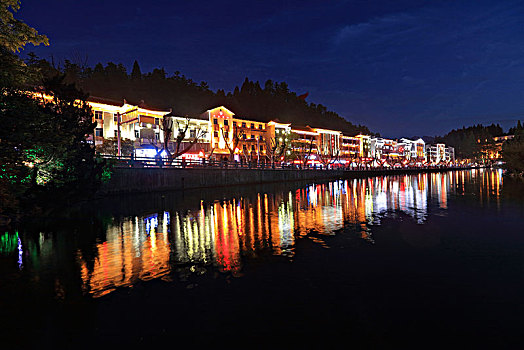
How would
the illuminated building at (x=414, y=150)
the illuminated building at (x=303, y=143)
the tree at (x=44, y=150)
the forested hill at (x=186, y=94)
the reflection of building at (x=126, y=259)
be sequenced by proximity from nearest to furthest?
the reflection of building at (x=126, y=259) < the tree at (x=44, y=150) < the forested hill at (x=186, y=94) < the illuminated building at (x=303, y=143) < the illuminated building at (x=414, y=150)

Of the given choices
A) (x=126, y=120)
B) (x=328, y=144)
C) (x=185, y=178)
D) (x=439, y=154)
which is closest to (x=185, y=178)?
(x=185, y=178)

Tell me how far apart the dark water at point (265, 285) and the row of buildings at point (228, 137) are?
2465 centimetres

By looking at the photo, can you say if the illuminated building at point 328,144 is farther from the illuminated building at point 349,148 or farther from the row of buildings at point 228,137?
the illuminated building at point 349,148

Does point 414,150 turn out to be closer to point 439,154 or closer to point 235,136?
point 439,154

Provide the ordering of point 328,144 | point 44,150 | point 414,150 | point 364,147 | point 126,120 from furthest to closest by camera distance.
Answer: point 414,150
point 364,147
point 328,144
point 126,120
point 44,150

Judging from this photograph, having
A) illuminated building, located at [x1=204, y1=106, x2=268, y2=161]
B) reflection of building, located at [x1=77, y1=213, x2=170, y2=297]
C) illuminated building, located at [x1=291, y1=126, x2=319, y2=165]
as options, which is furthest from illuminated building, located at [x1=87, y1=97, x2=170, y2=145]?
illuminated building, located at [x1=291, y1=126, x2=319, y2=165]

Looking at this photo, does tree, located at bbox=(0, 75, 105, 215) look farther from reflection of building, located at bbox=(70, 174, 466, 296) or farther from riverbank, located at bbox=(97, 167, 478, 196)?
reflection of building, located at bbox=(70, 174, 466, 296)

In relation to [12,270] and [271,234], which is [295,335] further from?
[12,270]

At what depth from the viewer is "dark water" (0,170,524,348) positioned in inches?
219

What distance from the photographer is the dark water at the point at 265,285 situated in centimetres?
557

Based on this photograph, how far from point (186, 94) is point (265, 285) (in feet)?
309

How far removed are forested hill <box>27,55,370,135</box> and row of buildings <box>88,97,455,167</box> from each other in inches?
175

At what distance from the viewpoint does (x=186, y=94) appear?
94750 millimetres

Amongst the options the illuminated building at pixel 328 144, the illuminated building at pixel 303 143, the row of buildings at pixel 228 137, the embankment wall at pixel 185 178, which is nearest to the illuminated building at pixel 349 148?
the row of buildings at pixel 228 137
